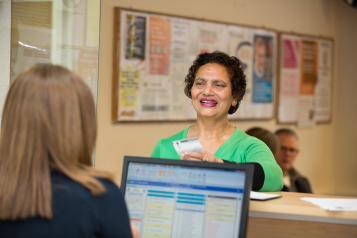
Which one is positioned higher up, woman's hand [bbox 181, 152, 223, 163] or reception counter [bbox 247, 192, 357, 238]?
woman's hand [bbox 181, 152, 223, 163]

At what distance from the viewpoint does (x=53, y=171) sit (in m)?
1.41

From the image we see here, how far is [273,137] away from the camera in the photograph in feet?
12.6

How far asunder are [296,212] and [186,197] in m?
0.34

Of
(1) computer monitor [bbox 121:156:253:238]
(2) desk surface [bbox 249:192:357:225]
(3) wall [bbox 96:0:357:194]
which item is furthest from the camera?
(3) wall [bbox 96:0:357:194]

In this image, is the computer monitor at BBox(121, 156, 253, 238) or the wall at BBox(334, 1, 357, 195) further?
the wall at BBox(334, 1, 357, 195)

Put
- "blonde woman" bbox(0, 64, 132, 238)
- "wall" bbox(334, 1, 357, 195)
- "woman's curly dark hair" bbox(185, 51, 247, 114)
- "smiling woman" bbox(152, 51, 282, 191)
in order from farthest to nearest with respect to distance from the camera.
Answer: "wall" bbox(334, 1, 357, 195)
"woman's curly dark hair" bbox(185, 51, 247, 114)
"smiling woman" bbox(152, 51, 282, 191)
"blonde woman" bbox(0, 64, 132, 238)

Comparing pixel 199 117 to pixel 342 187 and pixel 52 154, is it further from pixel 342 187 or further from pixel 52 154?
pixel 342 187

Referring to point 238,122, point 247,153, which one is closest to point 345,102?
point 238,122

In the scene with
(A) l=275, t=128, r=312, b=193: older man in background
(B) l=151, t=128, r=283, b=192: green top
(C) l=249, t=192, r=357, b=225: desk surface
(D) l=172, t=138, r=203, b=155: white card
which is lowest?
(A) l=275, t=128, r=312, b=193: older man in background

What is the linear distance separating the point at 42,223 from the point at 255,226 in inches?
29.0

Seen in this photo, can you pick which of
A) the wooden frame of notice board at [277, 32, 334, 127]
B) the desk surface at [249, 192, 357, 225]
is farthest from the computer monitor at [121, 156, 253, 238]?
the wooden frame of notice board at [277, 32, 334, 127]

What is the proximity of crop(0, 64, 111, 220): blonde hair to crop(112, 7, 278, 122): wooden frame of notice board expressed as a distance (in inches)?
97.2

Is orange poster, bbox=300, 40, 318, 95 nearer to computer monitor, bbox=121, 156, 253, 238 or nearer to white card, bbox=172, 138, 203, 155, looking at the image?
white card, bbox=172, 138, 203, 155

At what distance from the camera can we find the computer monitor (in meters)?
1.66
